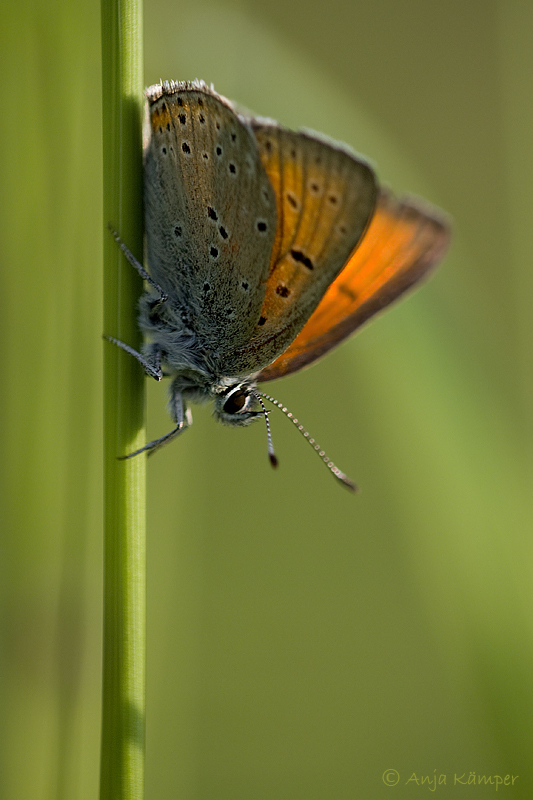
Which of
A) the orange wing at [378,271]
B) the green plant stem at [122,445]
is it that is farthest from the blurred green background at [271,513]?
the green plant stem at [122,445]

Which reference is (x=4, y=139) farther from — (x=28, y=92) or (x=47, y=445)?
(x=47, y=445)

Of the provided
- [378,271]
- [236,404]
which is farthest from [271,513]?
[378,271]

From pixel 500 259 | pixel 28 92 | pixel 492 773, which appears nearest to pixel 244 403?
pixel 28 92

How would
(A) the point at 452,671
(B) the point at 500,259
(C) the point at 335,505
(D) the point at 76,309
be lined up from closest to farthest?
(D) the point at 76,309 < (A) the point at 452,671 < (C) the point at 335,505 < (B) the point at 500,259

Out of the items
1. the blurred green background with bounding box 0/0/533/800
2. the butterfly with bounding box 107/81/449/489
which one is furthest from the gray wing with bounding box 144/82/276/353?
the blurred green background with bounding box 0/0/533/800

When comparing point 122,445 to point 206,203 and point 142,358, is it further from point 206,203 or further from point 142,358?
point 206,203

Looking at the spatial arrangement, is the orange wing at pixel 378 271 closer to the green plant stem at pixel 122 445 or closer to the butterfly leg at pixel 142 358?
the butterfly leg at pixel 142 358
